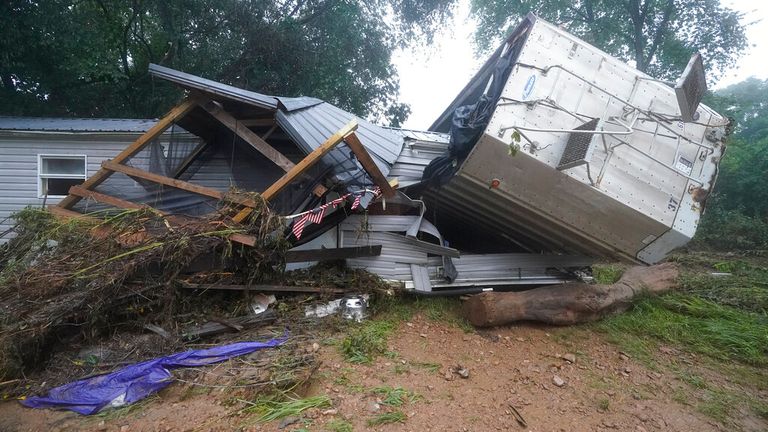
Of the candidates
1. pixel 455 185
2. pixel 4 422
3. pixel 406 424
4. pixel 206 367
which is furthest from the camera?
pixel 455 185

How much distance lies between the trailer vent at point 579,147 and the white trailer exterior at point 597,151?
14 mm

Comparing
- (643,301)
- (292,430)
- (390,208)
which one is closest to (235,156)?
(390,208)

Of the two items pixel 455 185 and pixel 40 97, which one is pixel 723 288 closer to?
pixel 455 185

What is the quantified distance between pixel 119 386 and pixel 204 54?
12158 mm

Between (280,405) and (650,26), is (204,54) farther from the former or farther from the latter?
(650,26)

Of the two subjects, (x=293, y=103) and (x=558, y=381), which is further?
(x=293, y=103)

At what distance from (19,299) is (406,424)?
4.23m

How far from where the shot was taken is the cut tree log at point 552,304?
189 inches

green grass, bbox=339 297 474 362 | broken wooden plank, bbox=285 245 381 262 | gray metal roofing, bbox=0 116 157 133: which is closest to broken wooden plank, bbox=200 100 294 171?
broken wooden plank, bbox=285 245 381 262

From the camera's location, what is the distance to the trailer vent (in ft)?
12.7

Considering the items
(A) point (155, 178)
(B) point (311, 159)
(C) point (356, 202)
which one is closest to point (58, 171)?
(A) point (155, 178)

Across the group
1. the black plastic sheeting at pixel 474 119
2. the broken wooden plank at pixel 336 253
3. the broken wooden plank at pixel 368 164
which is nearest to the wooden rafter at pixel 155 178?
the broken wooden plank at pixel 336 253

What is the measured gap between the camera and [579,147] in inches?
158

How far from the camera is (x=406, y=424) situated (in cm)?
302
